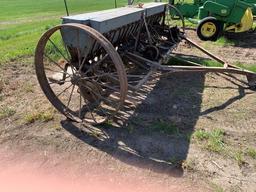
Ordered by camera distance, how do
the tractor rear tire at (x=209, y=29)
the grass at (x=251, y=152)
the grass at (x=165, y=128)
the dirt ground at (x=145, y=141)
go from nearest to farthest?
the dirt ground at (x=145, y=141)
the grass at (x=251, y=152)
the grass at (x=165, y=128)
the tractor rear tire at (x=209, y=29)

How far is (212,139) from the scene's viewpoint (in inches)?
177

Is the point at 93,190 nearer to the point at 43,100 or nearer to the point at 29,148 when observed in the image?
the point at 29,148

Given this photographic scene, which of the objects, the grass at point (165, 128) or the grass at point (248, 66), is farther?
the grass at point (248, 66)

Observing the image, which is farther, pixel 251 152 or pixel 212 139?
pixel 212 139

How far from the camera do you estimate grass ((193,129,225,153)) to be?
4.30m

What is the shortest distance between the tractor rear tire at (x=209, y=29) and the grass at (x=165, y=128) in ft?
20.5

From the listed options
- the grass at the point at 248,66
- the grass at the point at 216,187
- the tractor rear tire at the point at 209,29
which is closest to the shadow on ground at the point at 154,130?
the grass at the point at 216,187

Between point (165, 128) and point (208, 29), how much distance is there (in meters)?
6.55

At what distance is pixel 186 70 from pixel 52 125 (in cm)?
210

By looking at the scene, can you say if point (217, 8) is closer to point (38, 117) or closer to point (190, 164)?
point (38, 117)

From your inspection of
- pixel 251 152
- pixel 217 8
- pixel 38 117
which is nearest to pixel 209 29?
pixel 217 8

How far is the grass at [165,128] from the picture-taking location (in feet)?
15.5

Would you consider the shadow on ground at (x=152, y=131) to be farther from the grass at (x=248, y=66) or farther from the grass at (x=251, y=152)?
the grass at (x=248, y=66)

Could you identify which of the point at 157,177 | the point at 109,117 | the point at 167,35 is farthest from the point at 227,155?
the point at 167,35
